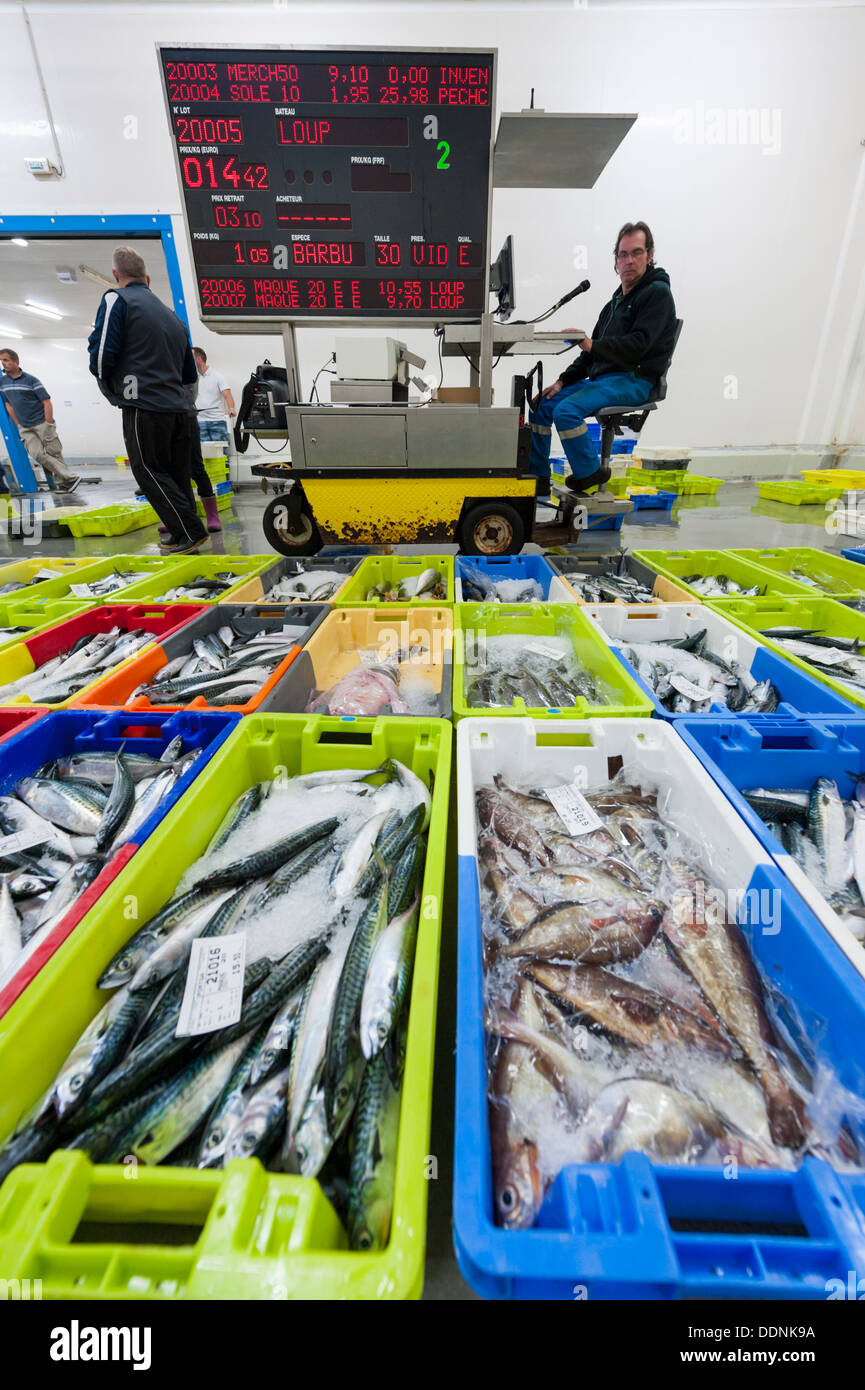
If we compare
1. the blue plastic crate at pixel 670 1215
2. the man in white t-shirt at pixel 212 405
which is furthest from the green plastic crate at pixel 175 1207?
the man in white t-shirt at pixel 212 405

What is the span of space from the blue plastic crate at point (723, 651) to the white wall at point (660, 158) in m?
7.55

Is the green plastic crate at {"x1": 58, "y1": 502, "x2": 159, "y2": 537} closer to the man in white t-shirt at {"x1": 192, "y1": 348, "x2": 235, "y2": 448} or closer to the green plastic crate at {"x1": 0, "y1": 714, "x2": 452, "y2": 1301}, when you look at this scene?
the man in white t-shirt at {"x1": 192, "y1": 348, "x2": 235, "y2": 448}

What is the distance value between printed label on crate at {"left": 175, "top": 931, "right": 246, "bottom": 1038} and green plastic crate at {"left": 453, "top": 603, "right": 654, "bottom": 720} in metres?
0.78

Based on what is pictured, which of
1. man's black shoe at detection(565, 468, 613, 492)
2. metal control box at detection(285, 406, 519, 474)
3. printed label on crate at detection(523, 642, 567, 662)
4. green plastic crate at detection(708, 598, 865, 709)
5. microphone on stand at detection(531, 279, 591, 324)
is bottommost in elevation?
printed label on crate at detection(523, 642, 567, 662)

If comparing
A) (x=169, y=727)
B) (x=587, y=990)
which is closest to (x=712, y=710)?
(x=587, y=990)

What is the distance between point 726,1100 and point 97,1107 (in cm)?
90

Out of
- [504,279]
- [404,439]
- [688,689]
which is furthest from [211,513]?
[688,689]

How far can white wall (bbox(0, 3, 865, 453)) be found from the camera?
23.5ft

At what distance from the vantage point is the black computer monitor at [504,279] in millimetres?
3676

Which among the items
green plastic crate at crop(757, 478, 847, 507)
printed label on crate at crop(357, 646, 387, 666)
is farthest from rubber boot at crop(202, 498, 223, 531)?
green plastic crate at crop(757, 478, 847, 507)

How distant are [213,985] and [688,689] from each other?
1.56 meters

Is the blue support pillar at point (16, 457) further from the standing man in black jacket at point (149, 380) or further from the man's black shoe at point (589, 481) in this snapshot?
the man's black shoe at point (589, 481)

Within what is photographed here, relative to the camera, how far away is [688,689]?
1.77 meters

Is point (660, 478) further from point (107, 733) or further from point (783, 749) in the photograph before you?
point (107, 733)
